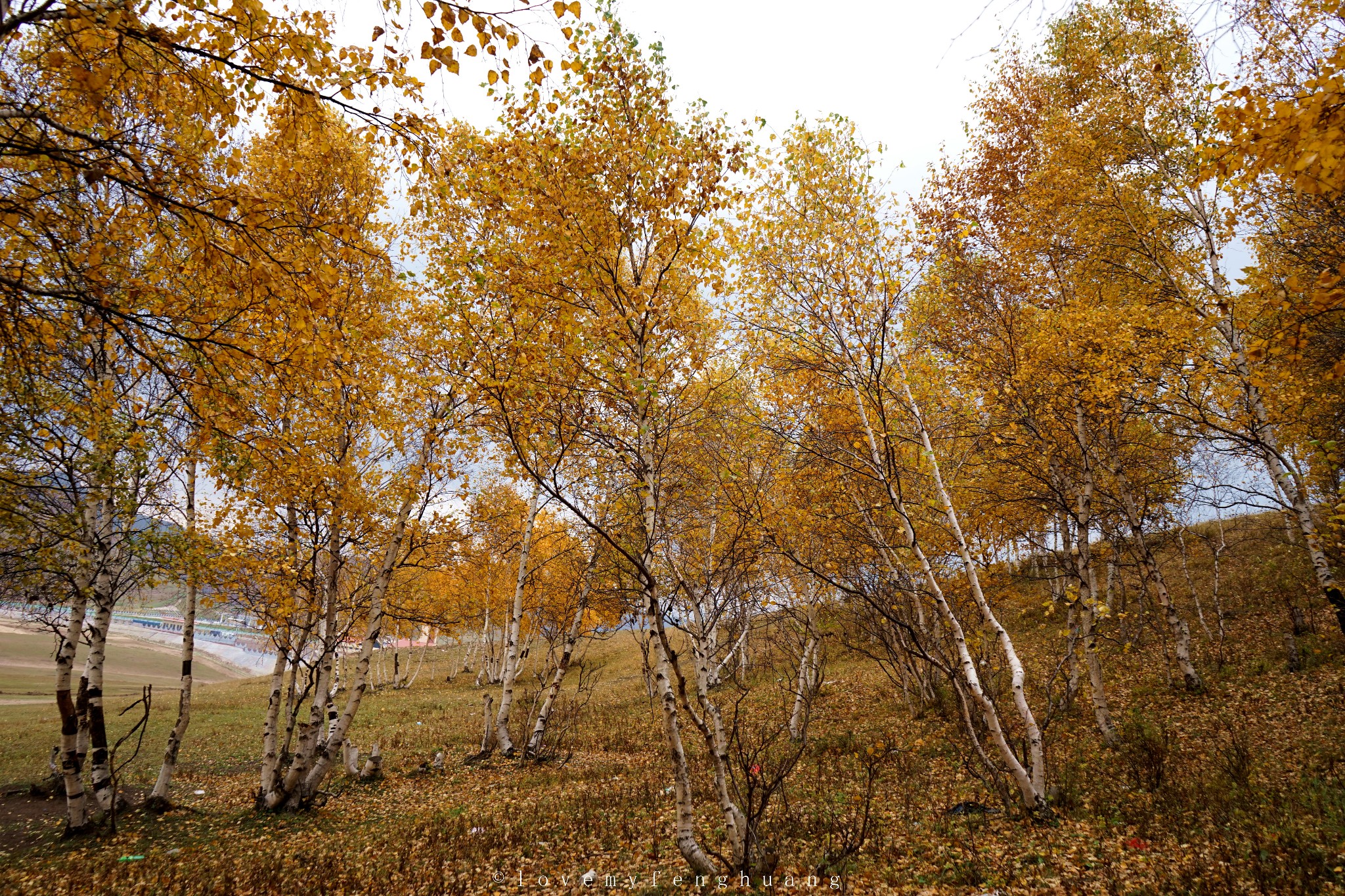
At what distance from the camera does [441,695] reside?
3148 cm

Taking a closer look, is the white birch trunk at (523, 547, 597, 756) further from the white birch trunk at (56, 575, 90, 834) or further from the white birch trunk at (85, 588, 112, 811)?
the white birch trunk at (56, 575, 90, 834)

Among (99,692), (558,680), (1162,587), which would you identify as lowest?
(558,680)

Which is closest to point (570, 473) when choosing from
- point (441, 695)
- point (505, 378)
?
point (505, 378)

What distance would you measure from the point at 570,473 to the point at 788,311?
5.79 metres

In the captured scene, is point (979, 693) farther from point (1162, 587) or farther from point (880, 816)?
point (1162, 587)

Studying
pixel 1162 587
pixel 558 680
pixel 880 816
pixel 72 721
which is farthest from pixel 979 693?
pixel 72 721

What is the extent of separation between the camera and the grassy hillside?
5.84m

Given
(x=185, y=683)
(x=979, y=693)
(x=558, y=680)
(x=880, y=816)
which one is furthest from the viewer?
(x=558, y=680)

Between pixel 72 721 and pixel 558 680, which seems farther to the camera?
pixel 558 680

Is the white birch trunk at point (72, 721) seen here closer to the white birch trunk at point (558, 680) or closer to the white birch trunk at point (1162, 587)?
the white birch trunk at point (558, 680)

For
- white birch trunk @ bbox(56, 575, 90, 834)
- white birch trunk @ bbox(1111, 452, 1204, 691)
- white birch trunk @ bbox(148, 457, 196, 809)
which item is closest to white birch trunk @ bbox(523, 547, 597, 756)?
white birch trunk @ bbox(148, 457, 196, 809)

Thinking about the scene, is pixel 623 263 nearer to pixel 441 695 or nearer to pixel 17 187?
pixel 17 187

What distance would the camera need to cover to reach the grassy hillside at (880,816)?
5.84 m

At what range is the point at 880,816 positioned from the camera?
8.12 meters
